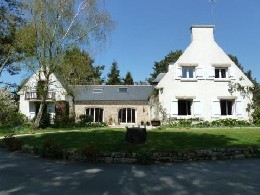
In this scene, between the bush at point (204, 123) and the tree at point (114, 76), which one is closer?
the bush at point (204, 123)

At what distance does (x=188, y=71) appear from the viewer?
30219 millimetres

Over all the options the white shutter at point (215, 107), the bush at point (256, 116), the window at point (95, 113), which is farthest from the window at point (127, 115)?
the bush at point (256, 116)

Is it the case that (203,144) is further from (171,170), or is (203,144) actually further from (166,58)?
(166,58)

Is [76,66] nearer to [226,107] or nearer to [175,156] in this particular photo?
[226,107]

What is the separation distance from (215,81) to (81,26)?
1282 cm

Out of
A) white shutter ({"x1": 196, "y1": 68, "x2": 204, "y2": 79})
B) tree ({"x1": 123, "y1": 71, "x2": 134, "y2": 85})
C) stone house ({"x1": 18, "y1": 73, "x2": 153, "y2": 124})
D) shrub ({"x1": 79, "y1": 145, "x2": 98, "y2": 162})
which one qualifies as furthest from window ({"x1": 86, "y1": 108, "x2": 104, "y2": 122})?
tree ({"x1": 123, "y1": 71, "x2": 134, "y2": 85})

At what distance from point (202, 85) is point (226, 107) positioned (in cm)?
309

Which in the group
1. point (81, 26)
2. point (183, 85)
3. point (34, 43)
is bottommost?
point (183, 85)

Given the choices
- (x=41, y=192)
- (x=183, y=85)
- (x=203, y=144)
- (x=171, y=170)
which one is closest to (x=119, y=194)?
(x=41, y=192)

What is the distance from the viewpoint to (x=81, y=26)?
26594 mm

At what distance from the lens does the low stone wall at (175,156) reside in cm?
1185

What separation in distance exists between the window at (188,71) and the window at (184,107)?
7.76 ft

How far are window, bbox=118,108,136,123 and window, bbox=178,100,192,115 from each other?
294 inches

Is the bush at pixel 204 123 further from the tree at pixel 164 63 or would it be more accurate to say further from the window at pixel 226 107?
the tree at pixel 164 63
